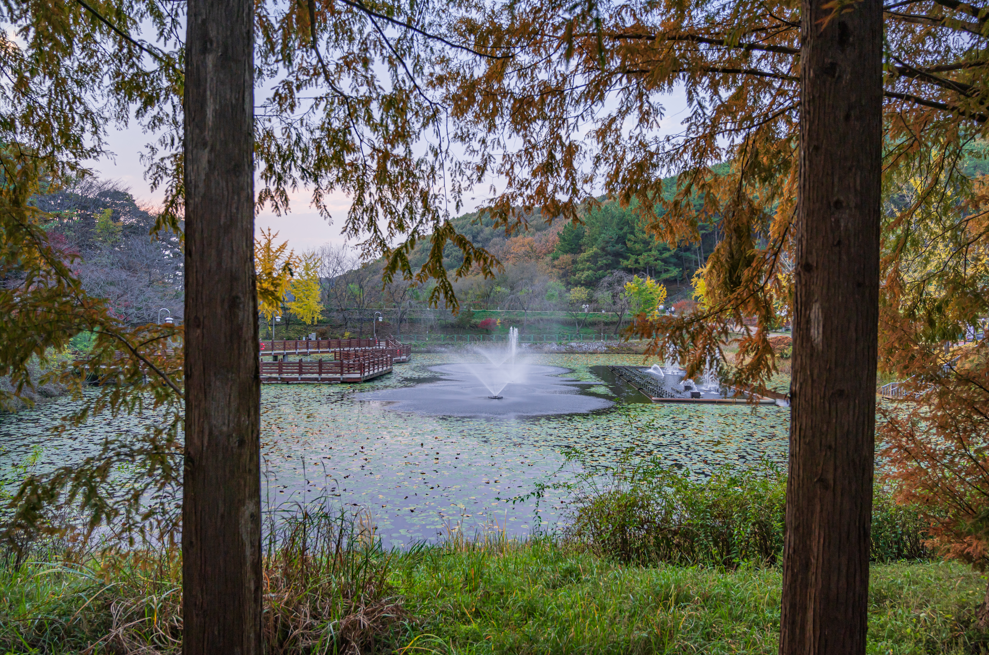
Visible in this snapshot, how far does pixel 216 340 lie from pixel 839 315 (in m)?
2.19

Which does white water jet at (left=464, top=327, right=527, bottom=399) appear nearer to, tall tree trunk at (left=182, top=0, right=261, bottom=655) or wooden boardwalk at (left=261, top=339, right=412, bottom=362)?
wooden boardwalk at (left=261, top=339, right=412, bottom=362)

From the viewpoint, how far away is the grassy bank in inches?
102

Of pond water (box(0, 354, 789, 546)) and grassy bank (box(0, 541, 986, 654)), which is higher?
grassy bank (box(0, 541, 986, 654))

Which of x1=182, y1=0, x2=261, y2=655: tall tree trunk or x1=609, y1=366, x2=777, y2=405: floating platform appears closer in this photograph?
x1=182, y1=0, x2=261, y2=655: tall tree trunk

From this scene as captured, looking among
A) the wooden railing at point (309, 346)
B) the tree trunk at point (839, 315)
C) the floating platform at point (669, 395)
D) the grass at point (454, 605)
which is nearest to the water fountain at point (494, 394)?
the floating platform at point (669, 395)

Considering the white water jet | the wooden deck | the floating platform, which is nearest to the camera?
the floating platform

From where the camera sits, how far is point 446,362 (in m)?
30.4

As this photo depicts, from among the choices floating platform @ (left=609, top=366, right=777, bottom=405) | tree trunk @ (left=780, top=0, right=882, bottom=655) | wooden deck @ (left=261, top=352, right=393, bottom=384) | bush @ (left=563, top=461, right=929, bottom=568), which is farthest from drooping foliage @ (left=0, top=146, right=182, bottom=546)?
wooden deck @ (left=261, top=352, right=393, bottom=384)

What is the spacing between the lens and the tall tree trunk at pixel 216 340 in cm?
192

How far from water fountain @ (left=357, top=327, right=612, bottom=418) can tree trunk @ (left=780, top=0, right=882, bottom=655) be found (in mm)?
12609

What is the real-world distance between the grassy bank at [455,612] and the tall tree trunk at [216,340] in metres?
0.73

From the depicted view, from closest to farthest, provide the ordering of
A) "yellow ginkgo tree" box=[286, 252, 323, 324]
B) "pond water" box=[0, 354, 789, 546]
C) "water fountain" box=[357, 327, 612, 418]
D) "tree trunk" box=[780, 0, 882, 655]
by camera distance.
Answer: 1. "tree trunk" box=[780, 0, 882, 655]
2. "pond water" box=[0, 354, 789, 546]
3. "water fountain" box=[357, 327, 612, 418]
4. "yellow ginkgo tree" box=[286, 252, 323, 324]

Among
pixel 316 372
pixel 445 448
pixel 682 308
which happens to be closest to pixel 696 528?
pixel 682 308

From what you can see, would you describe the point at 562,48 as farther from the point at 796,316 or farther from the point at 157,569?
the point at 157,569
